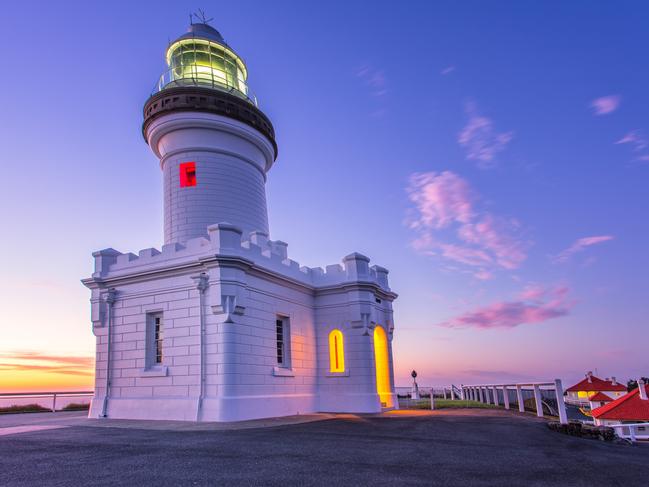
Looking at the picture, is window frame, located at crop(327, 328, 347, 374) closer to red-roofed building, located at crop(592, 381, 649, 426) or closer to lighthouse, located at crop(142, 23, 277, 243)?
lighthouse, located at crop(142, 23, 277, 243)

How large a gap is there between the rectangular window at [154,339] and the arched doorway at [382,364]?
336 inches

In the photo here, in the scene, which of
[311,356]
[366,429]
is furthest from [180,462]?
[311,356]

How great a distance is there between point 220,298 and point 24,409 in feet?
40.3

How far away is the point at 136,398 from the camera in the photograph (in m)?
14.9

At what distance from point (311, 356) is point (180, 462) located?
11630 mm

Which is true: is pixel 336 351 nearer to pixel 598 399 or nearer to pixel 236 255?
pixel 236 255

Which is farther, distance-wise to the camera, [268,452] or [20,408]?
[20,408]

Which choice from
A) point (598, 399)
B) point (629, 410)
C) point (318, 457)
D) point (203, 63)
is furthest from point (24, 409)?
point (598, 399)

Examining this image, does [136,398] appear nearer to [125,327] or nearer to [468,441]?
[125,327]

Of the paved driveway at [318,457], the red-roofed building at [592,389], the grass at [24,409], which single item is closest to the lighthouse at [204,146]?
the grass at [24,409]

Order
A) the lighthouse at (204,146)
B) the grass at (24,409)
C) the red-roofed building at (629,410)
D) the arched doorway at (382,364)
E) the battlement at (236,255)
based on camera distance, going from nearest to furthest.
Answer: the battlement at (236,255) → the lighthouse at (204,146) → the grass at (24,409) → the arched doorway at (382,364) → the red-roofed building at (629,410)

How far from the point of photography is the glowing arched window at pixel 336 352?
60.5ft

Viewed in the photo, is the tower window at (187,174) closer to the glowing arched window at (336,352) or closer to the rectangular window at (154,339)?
the rectangular window at (154,339)

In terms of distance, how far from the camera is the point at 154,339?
15.4 m
